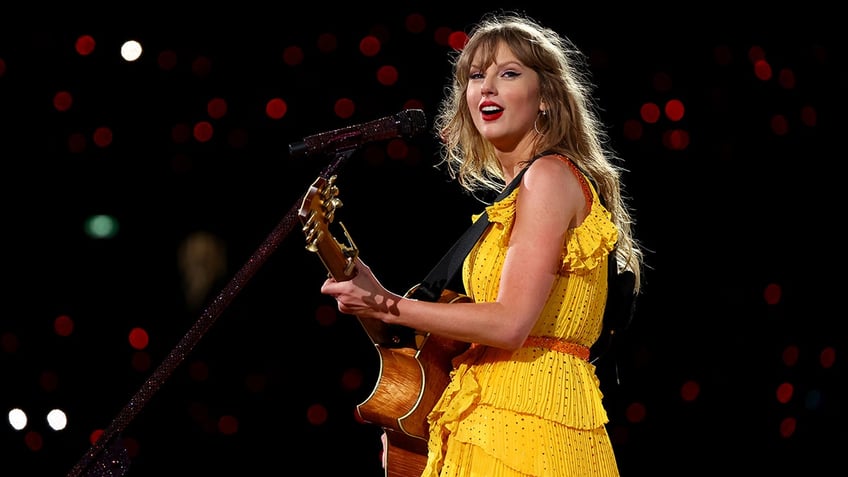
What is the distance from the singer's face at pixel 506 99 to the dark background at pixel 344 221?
1178 mm

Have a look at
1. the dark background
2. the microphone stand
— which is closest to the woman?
the microphone stand

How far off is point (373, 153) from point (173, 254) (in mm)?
746

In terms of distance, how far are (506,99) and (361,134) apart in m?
0.37

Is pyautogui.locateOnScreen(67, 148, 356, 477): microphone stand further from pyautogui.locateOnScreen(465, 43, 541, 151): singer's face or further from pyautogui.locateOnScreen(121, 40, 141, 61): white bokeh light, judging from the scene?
pyautogui.locateOnScreen(121, 40, 141, 61): white bokeh light

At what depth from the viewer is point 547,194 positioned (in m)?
1.57

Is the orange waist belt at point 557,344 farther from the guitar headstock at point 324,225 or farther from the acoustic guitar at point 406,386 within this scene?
the guitar headstock at point 324,225

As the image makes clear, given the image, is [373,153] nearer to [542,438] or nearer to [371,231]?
[371,231]

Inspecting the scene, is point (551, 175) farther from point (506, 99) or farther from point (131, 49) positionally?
point (131, 49)

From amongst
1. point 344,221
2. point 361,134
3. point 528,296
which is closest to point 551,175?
point 528,296

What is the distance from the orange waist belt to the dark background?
4.65ft

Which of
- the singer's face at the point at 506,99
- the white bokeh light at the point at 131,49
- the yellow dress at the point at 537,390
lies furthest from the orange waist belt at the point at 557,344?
the white bokeh light at the point at 131,49

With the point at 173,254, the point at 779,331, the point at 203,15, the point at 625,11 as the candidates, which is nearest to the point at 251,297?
the point at 173,254

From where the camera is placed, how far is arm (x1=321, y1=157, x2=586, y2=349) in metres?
1.53

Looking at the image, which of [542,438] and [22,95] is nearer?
[542,438]
